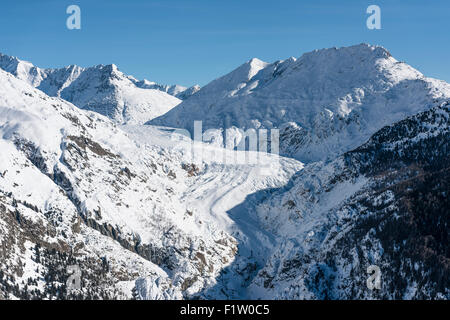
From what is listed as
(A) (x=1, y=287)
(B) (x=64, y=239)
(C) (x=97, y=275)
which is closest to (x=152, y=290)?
(C) (x=97, y=275)

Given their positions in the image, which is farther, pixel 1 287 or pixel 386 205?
pixel 386 205

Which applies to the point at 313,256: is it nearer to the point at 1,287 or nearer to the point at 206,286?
the point at 206,286

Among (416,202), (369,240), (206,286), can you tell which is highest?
(416,202)

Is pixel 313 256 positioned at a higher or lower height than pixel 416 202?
lower
